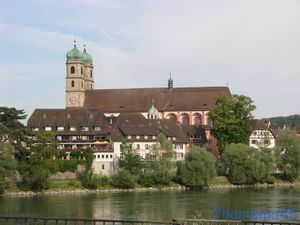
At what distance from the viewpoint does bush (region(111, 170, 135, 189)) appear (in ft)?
245

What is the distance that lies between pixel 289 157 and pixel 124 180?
26412 millimetres

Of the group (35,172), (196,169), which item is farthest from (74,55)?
(35,172)

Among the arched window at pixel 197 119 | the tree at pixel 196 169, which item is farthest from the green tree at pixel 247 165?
the arched window at pixel 197 119

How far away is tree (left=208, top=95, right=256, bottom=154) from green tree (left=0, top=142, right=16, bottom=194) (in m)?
36.2

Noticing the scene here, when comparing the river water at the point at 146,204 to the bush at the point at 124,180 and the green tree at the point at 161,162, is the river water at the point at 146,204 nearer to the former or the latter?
the bush at the point at 124,180

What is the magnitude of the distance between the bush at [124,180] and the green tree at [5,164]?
14020 millimetres

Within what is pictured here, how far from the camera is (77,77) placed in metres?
128

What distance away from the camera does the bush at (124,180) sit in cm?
7481

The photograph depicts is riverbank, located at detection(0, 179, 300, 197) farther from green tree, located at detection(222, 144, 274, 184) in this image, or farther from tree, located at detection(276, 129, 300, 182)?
tree, located at detection(276, 129, 300, 182)

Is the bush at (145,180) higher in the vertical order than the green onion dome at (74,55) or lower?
lower

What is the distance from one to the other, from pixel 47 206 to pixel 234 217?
61.2ft

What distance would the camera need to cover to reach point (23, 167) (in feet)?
233

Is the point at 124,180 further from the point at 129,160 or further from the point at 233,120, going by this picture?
the point at 233,120

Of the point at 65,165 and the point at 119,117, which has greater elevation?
the point at 119,117
